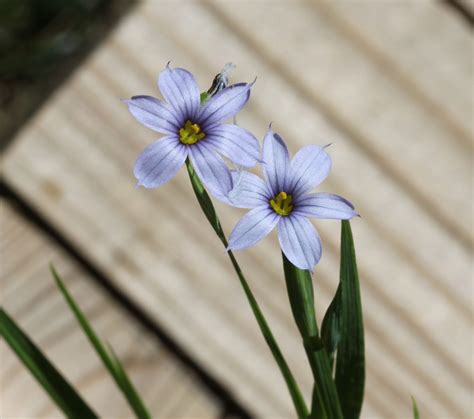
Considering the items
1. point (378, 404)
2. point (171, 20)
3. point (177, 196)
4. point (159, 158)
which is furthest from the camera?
point (171, 20)

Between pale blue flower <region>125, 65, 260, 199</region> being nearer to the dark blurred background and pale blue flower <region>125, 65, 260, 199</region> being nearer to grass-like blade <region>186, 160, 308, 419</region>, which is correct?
grass-like blade <region>186, 160, 308, 419</region>

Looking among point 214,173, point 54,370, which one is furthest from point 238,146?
point 54,370

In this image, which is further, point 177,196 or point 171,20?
point 171,20

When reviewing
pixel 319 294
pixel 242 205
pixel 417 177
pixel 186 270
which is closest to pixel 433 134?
pixel 417 177

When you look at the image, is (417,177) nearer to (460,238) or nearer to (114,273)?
(460,238)

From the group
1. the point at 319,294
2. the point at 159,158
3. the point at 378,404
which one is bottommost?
the point at 378,404

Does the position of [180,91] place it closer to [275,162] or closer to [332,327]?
[275,162]

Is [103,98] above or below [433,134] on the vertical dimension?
above

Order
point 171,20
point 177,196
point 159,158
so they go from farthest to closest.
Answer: point 171,20
point 177,196
point 159,158
